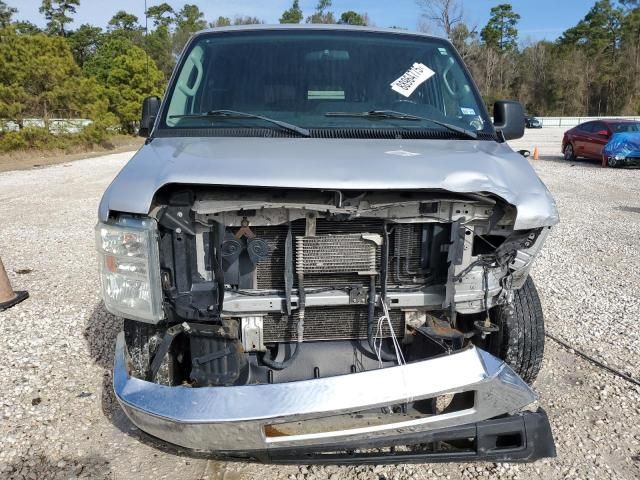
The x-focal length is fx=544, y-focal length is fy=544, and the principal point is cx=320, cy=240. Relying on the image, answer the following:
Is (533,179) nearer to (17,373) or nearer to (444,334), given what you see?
(444,334)

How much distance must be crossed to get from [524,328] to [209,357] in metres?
1.70

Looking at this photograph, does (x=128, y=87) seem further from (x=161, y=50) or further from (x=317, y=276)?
(x=317, y=276)

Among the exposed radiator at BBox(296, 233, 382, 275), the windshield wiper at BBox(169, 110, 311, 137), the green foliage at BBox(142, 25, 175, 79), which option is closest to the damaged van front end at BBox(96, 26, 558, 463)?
the exposed radiator at BBox(296, 233, 382, 275)

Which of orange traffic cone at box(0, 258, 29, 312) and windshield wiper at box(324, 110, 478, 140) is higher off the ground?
windshield wiper at box(324, 110, 478, 140)

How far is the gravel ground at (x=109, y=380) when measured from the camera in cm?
282

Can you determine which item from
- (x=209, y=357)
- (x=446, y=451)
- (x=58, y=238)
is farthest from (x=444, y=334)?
(x=58, y=238)

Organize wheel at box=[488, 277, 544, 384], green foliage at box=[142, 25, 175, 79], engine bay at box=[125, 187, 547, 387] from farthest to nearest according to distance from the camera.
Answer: green foliage at box=[142, 25, 175, 79] < wheel at box=[488, 277, 544, 384] < engine bay at box=[125, 187, 547, 387]

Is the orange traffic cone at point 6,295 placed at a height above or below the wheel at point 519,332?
below

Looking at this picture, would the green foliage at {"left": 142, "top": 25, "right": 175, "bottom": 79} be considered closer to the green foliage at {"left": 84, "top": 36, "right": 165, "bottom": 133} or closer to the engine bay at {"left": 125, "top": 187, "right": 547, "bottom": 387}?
the green foliage at {"left": 84, "top": 36, "right": 165, "bottom": 133}

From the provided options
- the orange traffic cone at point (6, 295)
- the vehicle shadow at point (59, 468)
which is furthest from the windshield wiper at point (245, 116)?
the orange traffic cone at point (6, 295)

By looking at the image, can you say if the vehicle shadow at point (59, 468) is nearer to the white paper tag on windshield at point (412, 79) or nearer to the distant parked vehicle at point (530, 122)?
the white paper tag on windshield at point (412, 79)

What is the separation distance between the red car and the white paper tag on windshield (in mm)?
15799

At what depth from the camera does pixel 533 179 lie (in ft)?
8.55

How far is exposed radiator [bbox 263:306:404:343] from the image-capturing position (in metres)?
2.68
